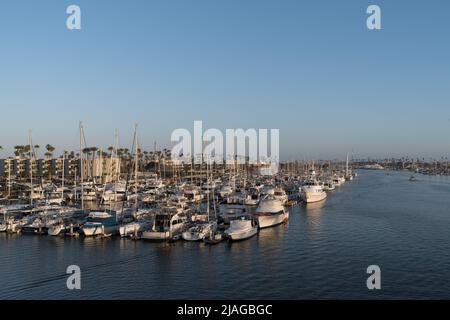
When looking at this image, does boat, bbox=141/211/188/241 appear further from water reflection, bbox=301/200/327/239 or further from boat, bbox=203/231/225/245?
water reflection, bbox=301/200/327/239

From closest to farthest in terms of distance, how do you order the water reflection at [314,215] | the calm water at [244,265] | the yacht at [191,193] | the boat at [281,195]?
the calm water at [244,265] → the water reflection at [314,215] → the boat at [281,195] → the yacht at [191,193]

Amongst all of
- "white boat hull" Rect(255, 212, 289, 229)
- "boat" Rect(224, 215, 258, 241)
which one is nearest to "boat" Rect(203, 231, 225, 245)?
"boat" Rect(224, 215, 258, 241)

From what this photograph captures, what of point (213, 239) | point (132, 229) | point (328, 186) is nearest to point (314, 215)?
point (213, 239)

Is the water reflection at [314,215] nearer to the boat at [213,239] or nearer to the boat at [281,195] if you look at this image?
the boat at [281,195]

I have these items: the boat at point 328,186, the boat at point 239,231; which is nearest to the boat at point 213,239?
the boat at point 239,231

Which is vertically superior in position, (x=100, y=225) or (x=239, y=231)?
(x=100, y=225)

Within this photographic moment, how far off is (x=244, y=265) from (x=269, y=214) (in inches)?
591

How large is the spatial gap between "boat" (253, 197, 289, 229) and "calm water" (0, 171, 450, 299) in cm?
143

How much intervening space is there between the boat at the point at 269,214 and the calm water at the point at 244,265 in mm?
1434

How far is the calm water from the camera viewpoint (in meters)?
21.0

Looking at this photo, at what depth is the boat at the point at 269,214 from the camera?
130ft

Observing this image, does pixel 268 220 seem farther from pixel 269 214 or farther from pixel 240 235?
pixel 240 235

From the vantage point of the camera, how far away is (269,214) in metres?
40.5
